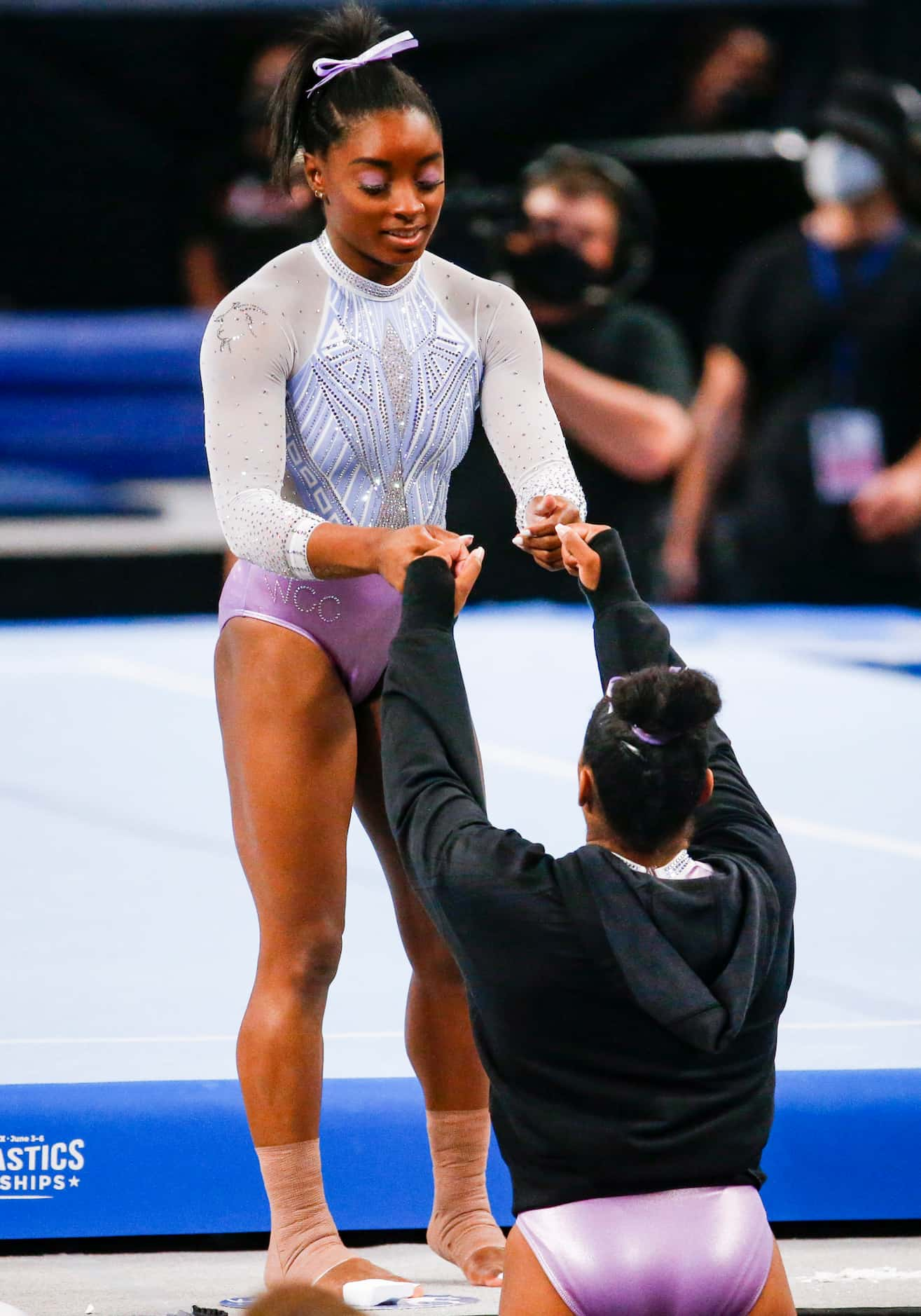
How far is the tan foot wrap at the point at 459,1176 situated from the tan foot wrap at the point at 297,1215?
0.18m

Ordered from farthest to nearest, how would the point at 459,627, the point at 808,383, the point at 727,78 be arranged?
the point at 727,78, the point at 808,383, the point at 459,627

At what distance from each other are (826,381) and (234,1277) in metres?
3.91

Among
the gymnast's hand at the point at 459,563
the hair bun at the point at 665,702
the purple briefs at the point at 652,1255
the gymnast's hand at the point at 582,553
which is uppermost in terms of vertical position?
the gymnast's hand at the point at 582,553

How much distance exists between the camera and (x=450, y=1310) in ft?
6.75

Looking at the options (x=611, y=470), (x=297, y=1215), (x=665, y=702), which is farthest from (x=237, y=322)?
(x=611, y=470)


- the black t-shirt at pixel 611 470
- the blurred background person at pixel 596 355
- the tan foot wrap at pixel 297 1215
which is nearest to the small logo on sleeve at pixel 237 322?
the tan foot wrap at pixel 297 1215

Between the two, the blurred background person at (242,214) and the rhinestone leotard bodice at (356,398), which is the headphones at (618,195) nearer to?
the blurred background person at (242,214)

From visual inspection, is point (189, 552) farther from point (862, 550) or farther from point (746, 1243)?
point (746, 1243)

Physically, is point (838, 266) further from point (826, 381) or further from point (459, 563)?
point (459, 563)

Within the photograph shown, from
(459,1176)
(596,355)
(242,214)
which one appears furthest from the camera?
(242,214)

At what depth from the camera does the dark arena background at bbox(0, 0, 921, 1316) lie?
242cm

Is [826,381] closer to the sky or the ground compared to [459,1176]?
closer to the sky

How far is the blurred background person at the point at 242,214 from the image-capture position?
6.58 metres

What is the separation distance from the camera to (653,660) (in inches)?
75.7
